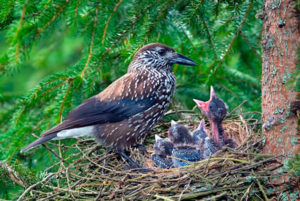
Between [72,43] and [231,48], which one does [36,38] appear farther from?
[72,43]

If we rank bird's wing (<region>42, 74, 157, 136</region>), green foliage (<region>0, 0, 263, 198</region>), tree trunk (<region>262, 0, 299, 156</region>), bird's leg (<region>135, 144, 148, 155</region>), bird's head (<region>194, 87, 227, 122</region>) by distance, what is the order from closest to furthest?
1. tree trunk (<region>262, 0, 299, 156</region>)
2. green foliage (<region>0, 0, 263, 198</region>)
3. bird's head (<region>194, 87, 227, 122</region>)
4. bird's wing (<region>42, 74, 157, 136</region>)
5. bird's leg (<region>135, 144, 148, 155</region>)

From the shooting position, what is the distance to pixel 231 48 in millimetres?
4152

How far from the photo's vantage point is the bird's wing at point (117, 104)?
426 centimetres

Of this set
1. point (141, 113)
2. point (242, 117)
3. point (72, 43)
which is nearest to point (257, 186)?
point (242, 117)

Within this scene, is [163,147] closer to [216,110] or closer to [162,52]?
[216,110]

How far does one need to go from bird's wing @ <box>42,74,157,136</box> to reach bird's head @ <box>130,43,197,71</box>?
319mm

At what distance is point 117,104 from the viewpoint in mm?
4352

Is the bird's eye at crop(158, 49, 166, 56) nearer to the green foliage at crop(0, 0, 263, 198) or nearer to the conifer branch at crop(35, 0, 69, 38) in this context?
the green foliage at crop(0, 0, 263, 198)

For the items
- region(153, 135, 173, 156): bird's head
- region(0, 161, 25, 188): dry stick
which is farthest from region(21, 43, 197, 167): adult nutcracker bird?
region(0, 161, 25, 188): dry stick

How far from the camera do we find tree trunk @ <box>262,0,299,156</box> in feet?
9.46

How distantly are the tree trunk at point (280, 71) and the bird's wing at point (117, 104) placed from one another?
1.60 m

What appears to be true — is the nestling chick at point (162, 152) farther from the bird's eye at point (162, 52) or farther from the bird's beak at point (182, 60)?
the bird's eye at point (162, 52)

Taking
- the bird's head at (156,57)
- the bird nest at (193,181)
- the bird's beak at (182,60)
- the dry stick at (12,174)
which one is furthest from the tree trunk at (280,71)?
the dry stick at (12,174)

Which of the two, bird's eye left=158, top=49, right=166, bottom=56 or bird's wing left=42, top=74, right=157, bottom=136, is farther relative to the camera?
bird's eye left=158, top=49, right=166, bottom=56
